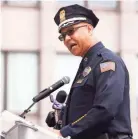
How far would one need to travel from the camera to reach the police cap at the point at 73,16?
271 centimetres

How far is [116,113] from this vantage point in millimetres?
2541

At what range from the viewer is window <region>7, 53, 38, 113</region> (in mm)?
10414

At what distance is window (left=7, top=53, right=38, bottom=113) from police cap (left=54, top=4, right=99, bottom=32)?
759 cm

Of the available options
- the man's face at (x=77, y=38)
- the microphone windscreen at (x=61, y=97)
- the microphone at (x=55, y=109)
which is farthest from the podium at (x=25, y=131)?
the microphone windscreen at (x=61, y=97)

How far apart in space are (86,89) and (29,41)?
8.00 m

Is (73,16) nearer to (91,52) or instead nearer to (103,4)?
(91,52)

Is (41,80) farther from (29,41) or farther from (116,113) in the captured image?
(116,113)

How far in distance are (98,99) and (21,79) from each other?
801 cm

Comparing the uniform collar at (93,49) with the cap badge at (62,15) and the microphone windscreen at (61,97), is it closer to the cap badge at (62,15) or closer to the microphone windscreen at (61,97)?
the cap badge at (62,15)

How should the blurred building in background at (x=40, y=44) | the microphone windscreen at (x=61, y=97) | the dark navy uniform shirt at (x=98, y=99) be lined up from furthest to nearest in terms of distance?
the blurred building in background at (x=40, y=44) < the microphone windscreen at (x=61, y=97) < the dark navy uniform shirt at (x=98, y=99)

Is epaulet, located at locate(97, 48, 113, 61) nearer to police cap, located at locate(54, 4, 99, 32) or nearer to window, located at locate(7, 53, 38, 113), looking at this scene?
police cap, located at locate(54, 4, 99, 32)

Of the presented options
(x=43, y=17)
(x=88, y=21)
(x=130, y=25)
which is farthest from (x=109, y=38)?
(x=88, y=21)

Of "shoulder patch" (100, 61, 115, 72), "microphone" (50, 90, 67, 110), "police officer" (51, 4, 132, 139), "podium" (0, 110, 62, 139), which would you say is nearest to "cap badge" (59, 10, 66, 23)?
"police officer" (51, 4, 132, 139)

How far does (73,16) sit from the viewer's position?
274 centimetres
